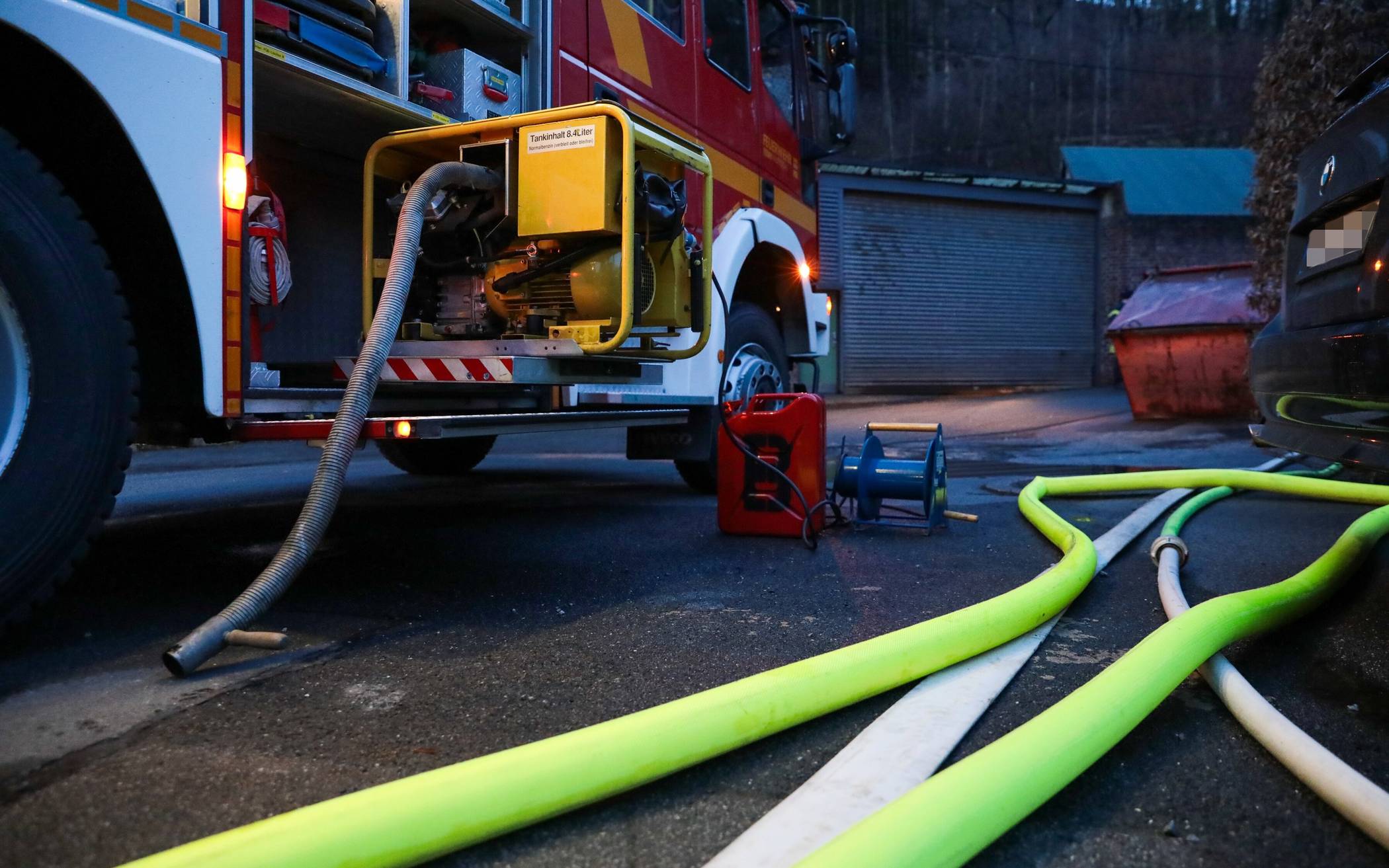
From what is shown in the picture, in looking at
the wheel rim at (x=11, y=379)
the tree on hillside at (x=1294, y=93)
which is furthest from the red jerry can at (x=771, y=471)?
the tree on hillside at (x=1294, y=93)

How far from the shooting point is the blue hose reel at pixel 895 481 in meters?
4.10

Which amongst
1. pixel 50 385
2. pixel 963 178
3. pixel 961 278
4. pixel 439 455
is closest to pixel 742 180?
pixel 439 455

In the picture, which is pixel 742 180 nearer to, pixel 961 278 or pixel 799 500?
pixel 799 500

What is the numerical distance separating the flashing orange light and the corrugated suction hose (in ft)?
1.51

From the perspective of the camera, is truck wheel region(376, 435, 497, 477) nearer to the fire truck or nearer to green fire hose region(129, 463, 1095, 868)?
the fire truck

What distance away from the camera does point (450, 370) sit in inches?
126

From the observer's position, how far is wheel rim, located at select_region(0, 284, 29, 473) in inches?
82.0

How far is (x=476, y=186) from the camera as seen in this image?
330 cm

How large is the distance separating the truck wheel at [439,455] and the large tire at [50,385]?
4.15m

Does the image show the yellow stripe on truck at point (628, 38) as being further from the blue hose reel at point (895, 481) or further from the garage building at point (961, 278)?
the garage building at point (961, 278)

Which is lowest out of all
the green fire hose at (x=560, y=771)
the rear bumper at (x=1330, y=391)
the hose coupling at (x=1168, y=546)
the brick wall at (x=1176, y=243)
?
the green fire hose at (x=560, y=771)

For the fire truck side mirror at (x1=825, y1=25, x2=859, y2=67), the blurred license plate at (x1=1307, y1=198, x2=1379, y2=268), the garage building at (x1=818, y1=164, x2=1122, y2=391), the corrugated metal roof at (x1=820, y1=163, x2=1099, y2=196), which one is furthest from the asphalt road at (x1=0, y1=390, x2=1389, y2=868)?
the corrugated metal roof at (x1=820, y1=163, x2=1099, y2=196)

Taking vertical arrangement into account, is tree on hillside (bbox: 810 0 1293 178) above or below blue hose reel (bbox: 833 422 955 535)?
above

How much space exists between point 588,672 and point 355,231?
2.62 m
